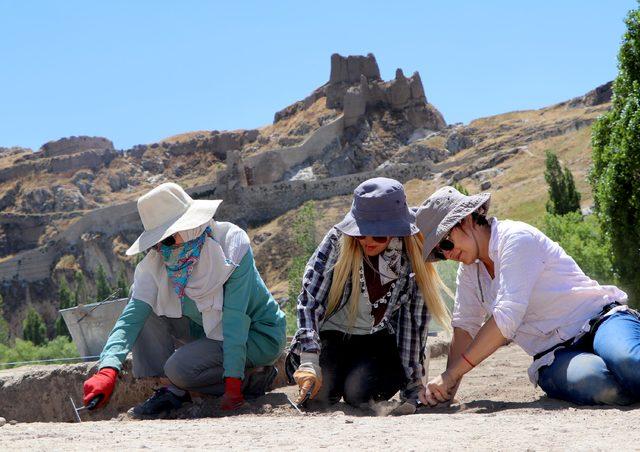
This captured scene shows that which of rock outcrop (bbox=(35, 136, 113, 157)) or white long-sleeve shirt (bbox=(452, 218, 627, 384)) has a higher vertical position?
rock outcrop (bbox=(35, 136, 113, 157))

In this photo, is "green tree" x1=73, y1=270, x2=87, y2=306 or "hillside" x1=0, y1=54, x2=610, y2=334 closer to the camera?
"hillside" x1=0, y1=54, x2=610, y2=334

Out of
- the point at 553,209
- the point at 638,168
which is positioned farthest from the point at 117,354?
the point at 553,209

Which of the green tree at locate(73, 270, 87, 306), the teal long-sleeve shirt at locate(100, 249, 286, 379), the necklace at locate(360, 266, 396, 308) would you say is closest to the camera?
the necklace at locate(360, 266, 396, 308)

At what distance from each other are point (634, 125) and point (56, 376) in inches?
294

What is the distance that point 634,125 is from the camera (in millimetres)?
10172

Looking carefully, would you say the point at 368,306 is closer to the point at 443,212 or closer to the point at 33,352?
the point at 443,212

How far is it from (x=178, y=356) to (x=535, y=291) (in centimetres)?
211

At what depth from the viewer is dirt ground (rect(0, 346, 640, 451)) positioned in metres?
2.93

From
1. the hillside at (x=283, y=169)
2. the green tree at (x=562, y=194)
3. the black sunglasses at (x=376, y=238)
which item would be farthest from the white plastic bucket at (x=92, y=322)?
the hillside at (x=283, y=169)

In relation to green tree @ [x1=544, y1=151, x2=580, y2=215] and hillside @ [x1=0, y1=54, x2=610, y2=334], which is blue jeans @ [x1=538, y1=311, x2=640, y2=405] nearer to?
green tree @ [x1=544, y1=151, x2=580, y2=215]

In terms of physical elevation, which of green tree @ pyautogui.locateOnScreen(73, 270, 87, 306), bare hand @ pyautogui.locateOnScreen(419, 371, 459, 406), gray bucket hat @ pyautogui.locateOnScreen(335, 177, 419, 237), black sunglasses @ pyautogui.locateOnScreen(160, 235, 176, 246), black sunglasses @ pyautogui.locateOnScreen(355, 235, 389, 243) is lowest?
green tree @ pyautogui.locateOnScreen(73, 270, 87, 306)

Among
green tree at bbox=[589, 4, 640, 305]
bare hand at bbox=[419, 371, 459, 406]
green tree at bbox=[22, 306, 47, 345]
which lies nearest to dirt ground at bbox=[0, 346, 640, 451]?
bare hand at bbox=[419, 371, 459, 406]

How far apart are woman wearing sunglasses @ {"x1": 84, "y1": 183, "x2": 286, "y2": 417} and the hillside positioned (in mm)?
30927

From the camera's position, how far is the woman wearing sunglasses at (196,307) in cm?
482
